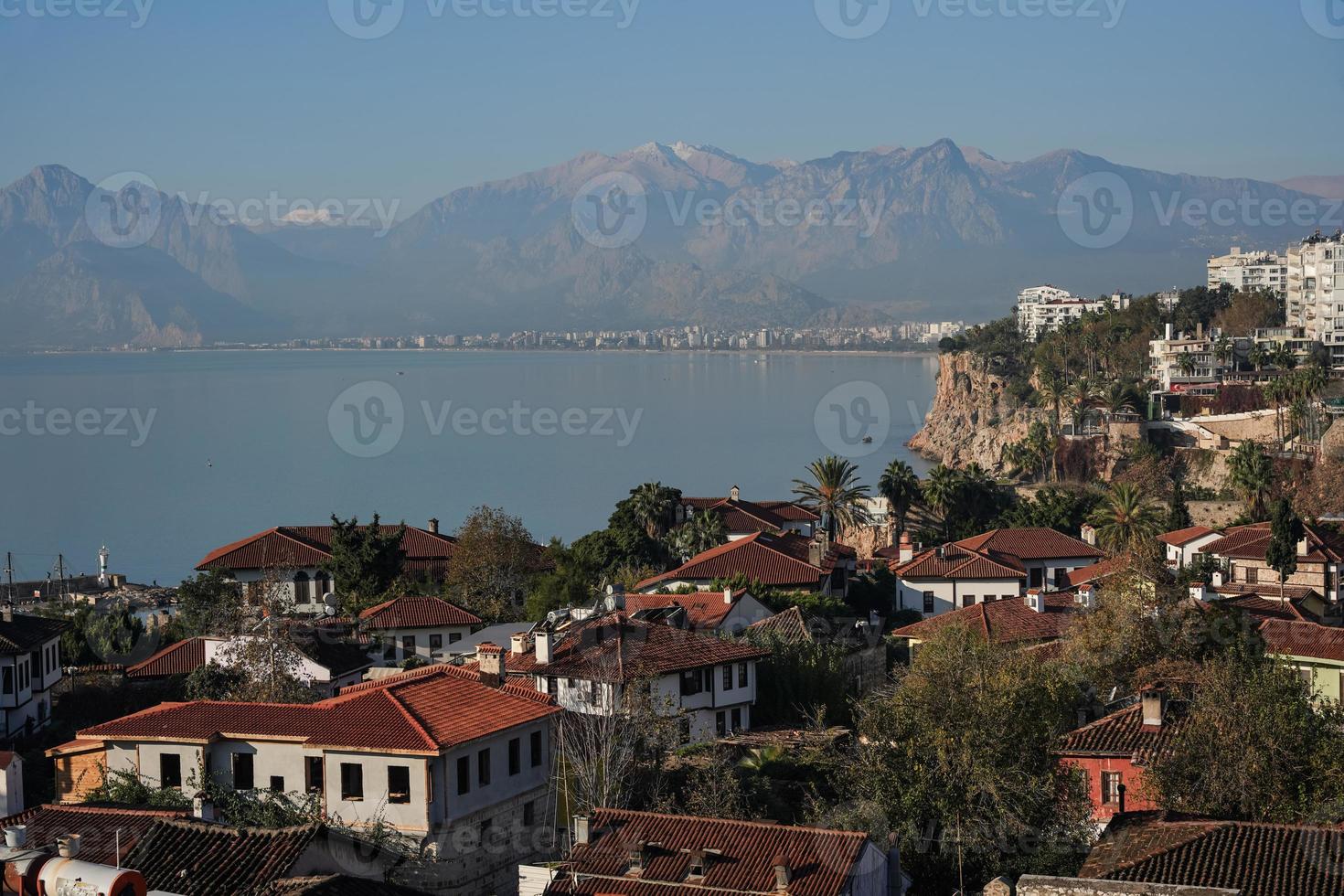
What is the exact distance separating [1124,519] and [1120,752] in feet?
112

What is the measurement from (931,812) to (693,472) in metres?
87.1

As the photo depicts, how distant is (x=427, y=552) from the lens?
4212 cm

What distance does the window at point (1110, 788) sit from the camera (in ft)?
59.8

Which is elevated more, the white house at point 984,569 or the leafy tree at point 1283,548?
the leafy tree at point 1283,548

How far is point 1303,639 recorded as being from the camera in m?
25.5

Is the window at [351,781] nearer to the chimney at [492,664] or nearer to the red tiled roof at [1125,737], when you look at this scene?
the chimney at [492,664]

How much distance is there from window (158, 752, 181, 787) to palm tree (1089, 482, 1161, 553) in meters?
34.3

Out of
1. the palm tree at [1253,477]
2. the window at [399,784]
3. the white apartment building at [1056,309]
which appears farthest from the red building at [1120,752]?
the white apartment building at [1056,309]

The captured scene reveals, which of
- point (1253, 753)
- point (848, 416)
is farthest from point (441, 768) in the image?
point (848, 416)

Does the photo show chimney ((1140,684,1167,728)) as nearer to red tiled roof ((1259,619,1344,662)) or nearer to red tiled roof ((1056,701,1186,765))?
red tiled roof ((1056,701,1186,765))

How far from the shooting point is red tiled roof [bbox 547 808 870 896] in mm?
13711

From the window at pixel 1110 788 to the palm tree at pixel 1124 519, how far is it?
30.2 metres

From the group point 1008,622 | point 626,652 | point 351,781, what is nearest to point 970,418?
point 1008,622

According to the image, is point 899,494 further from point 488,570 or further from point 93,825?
point 93,825
